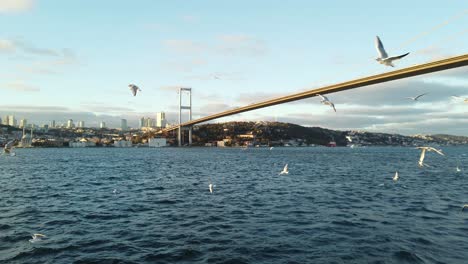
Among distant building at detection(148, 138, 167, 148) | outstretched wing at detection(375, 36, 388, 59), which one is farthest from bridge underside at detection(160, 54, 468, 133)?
distant building at detection(148, 138, 167, 148)

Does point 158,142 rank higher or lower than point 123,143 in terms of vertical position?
higher

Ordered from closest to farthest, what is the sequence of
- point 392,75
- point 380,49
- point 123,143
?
point 380,49 < point 392,75 < point 123,143

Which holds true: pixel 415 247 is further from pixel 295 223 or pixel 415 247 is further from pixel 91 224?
pixel 91 224

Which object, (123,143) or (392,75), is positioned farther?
(123,143)

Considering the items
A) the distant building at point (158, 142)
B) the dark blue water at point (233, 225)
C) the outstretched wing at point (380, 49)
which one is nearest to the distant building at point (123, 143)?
the distant building at point (158, 142)

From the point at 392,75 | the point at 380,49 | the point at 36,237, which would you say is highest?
the point at 392,75

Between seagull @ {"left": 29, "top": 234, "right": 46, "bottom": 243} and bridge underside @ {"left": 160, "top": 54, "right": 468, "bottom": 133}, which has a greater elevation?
bridge underside @ {"left": 160, "top": 54, "right": 468, "bottom": 133}

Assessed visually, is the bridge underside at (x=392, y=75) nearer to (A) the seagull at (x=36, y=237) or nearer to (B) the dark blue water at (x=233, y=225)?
(B) the dark blue water at (x=233, y=225)

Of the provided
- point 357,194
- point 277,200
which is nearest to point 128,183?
point 277,200

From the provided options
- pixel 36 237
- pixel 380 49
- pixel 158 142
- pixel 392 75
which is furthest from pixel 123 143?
pixel 380 49

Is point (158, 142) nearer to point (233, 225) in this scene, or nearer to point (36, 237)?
point (233, 225)

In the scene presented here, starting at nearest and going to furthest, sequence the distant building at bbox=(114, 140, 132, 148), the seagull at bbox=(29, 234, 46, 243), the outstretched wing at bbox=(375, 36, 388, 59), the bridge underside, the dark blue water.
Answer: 1. the dark blue water
2. the seagull at bbox=(29, 234, 46, 243)
3. the outstretched wing at bbox=(375, 36, 388, 59)
4. the bridge underside
5. the distant building at bbox=(114, 140, 132, 148)

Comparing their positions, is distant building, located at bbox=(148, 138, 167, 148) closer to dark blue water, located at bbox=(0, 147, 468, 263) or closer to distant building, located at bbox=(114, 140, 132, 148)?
→ distant building, located at bbox=(114, 140, 132, 148)
